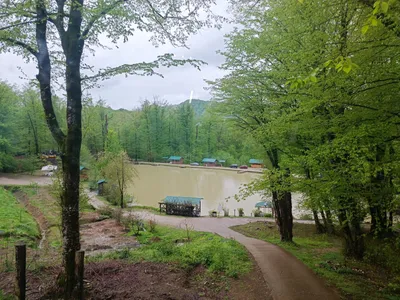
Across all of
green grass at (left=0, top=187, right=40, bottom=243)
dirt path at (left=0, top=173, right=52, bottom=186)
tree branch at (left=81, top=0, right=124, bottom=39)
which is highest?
tree branch at (left=81, top=0, right=124, bottom=39)

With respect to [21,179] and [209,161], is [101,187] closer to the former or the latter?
[21,179]

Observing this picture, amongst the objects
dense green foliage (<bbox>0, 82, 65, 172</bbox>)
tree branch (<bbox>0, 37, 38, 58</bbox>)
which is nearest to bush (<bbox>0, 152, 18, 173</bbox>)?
dense green foliage (<bbox>0, 82, 65, 172</bbox>)

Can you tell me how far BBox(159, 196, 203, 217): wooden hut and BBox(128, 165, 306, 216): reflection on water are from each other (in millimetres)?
1332

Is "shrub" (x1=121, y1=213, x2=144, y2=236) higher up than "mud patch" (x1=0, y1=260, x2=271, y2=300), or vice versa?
"mud patch" (x1=0, y1=260, x2=271, y2=300)

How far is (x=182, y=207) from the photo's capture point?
1848 cm

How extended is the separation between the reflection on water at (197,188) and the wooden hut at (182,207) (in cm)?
133

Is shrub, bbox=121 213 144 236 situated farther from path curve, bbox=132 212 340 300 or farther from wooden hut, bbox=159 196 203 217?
wooden hut, bbox=159 196 203 217

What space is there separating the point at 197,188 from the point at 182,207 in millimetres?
8732

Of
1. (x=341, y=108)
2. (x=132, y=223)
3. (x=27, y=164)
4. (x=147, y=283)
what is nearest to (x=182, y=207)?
(x=132, y=223)

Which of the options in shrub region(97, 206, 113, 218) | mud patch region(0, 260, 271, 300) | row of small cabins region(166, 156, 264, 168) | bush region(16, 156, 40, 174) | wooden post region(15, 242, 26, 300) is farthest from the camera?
row of small cabins region(166, 156, 264, 168)

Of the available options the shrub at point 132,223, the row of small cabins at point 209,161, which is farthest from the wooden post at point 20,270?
the row of small cabins at point 209,161

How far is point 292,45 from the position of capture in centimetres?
575

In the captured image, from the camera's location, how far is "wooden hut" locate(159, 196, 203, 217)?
1842cm

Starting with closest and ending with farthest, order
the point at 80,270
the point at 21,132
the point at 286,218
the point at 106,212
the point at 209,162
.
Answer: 1. the point at 80,270
2. the point at 286,218
3. the point at 106,212
4. the point at 21,132
5. the point at 209,162
